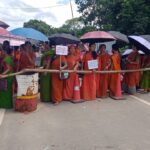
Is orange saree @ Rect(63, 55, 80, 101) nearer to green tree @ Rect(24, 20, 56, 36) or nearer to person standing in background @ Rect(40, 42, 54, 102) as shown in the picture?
person standing in background @ Rect(40, 42, 54, 102)

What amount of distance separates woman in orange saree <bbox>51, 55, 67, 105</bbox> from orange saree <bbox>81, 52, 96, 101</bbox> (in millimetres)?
859

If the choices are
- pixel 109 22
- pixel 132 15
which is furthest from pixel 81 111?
pixel 109 22

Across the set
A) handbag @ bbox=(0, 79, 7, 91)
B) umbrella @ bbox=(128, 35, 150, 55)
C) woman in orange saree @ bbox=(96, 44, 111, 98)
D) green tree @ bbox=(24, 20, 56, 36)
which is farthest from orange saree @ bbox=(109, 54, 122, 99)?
green tree @ bbox=(24, 20, 56, 36)

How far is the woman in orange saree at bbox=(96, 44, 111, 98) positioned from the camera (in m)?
13.2

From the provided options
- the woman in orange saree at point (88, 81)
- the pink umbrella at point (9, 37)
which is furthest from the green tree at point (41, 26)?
the woman in orange saree at point (88, 81)

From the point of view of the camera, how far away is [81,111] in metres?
10.9

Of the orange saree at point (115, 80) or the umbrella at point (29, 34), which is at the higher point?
the umbrella at point (29, 34)

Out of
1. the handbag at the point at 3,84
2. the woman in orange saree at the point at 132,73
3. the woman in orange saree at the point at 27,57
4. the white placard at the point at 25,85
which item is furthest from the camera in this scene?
the woman in orange saree at the point at 132,73

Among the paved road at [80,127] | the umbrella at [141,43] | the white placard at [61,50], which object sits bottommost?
the paved road at [80,127]

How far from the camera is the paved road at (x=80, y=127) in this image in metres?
7.53

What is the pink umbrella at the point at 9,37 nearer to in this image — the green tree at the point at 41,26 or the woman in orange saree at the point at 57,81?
the woman in orange saree at the point at 57,81

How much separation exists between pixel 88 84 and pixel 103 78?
2.26ft

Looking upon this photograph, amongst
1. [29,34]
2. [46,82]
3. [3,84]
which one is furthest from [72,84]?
[29,34]

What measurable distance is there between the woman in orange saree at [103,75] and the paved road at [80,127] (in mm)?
1163
